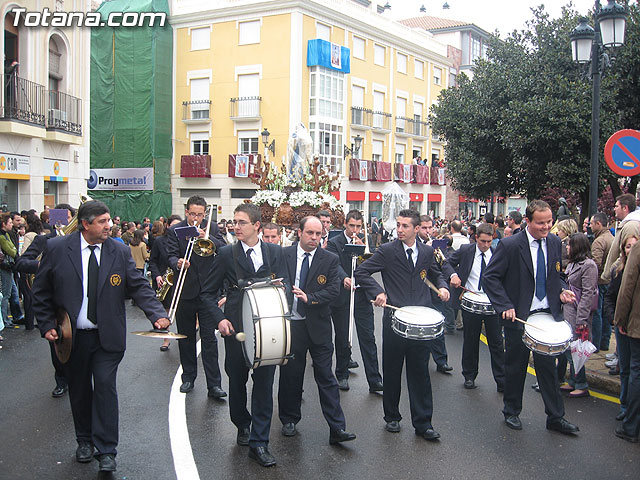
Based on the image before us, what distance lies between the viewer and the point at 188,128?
131 feet

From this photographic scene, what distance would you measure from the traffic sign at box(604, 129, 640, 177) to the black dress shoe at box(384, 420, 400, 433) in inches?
190

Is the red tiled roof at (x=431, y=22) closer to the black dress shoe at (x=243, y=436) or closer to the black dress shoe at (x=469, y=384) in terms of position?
the black dress shoe at (x=469, y=384)

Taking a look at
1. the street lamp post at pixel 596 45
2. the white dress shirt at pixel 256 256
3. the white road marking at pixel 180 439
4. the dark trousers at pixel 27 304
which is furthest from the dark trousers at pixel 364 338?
the dark trousers at pixel 27 304

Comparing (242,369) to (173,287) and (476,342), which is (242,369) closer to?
(173,287)

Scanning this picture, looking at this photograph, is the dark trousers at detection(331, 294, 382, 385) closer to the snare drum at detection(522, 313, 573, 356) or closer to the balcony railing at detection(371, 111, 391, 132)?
the snare drum at detection(522, 313, 573, 356)

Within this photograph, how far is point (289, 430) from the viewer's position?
19.2 feet

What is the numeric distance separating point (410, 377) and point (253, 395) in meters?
1.52

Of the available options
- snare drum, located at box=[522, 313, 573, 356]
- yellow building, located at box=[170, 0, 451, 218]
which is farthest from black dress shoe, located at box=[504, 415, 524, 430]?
yellow building, located at box=[170, 0, 451, 218]

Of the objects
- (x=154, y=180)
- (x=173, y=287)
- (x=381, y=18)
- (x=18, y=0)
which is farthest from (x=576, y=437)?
(x=381, y=18)

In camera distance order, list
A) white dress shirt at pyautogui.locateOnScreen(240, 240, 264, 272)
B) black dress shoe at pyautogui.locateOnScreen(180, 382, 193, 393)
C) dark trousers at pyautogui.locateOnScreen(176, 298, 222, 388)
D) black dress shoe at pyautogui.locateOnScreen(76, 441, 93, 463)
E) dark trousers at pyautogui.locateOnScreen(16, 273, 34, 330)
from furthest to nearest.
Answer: dark trousers at pyautogui.locateOnScreen(16, 273, 34, 330) → dark trousers at pyautogui.locateOnScreen(176, 298, 222, 388) → black dress shoe at pyautogui.locateOnScreen(180, 382, 193, 393) → white dress shirt at pyautogui.locateOnScreen(240, 240, 264, 272) → black dress shoe at pyautogui.locateOnScreen(76, 441, 93, 463)

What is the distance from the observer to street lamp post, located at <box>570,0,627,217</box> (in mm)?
10336

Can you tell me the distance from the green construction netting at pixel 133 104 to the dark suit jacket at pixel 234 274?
3398 centimetres

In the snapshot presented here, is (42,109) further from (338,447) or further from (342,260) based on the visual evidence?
(338,447)

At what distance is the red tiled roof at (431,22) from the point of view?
2223 inches
